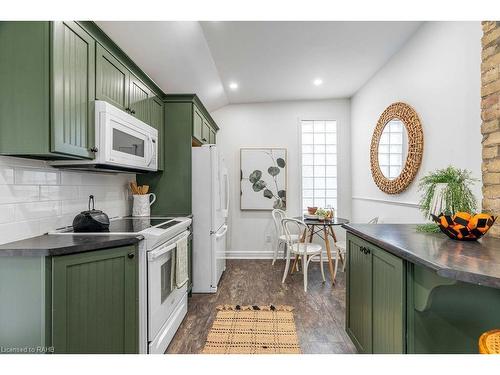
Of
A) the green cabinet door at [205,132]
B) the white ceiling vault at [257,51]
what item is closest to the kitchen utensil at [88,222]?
the white ceiling vault at [257,51]

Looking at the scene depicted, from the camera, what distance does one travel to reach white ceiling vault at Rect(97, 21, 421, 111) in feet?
7.91

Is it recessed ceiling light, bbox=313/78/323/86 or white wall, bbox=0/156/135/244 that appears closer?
white wall, bbox=0/156/135/244

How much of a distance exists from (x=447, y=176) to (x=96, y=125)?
2348mm

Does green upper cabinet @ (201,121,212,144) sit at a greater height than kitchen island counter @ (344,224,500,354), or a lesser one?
greater

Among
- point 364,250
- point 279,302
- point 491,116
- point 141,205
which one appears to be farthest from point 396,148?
point 141,205

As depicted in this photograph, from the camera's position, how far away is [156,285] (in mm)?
1886

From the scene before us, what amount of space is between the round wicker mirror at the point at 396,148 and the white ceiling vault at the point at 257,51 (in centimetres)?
73

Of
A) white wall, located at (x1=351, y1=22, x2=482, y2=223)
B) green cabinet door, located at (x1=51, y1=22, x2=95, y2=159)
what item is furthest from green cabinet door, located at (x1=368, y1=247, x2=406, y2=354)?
green cabinet door, located at (x1=51, y1=22, x2=95, y2=159)

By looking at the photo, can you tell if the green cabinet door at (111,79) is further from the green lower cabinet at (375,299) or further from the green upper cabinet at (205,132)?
the green lower cabinet at (375,299)

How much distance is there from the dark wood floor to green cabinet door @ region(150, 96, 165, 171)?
1585mm

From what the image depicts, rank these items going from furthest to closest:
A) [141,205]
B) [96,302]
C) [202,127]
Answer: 1. [202,127]
2. [141,205]
3. [96,302]

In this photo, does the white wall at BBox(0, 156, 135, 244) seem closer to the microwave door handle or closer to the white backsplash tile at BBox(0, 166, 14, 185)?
the white backsplash tile at BBox(0, 166, 14, 185)

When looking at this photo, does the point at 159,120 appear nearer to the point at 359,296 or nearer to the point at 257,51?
the point at 257,51

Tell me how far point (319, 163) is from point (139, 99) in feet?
10.1
